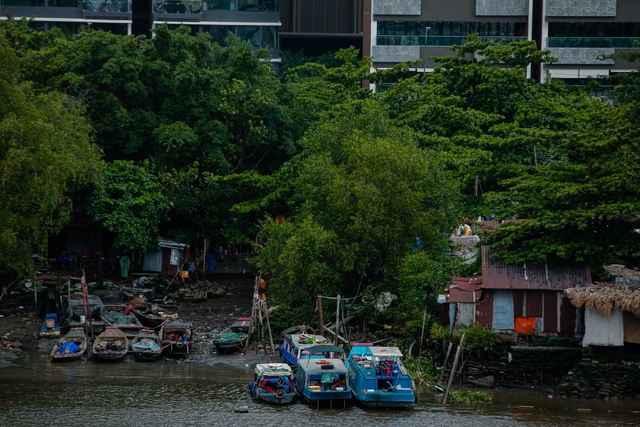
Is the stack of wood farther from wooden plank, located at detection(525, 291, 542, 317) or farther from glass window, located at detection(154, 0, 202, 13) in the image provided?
glass window, located at detection(154, 0, 202, 13)

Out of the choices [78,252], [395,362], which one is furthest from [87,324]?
[395,362]

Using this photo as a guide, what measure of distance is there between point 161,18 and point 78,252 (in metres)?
33.3

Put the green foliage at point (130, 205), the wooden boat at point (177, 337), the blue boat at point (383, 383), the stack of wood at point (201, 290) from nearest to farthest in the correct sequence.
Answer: the blue boat at point (383, 383), the wooden boat at point (177, 337), the green foliage at point (130, 205), the stack of wood at point (201, 290)

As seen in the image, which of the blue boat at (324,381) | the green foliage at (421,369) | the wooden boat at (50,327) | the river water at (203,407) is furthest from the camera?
the wooden boat at (50,327)

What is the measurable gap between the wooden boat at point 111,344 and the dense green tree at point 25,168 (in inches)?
149

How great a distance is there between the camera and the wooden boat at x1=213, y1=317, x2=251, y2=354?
3428 centimetres

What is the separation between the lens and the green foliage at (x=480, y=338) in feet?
98.3

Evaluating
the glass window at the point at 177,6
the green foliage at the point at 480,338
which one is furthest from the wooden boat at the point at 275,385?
the glass window at the point at 177,6

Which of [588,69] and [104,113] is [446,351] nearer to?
[104,113]

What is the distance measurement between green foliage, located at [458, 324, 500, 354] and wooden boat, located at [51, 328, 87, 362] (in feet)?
48.2

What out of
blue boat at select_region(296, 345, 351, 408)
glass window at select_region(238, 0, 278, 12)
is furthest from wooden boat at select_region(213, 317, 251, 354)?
glass window at select_region(238, 0, 278, 12)

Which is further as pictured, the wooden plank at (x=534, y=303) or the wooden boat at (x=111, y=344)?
the wooden boat at (x=111, y=344)

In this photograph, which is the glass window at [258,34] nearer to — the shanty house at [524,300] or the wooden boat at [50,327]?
the wooden boat at [50,327]

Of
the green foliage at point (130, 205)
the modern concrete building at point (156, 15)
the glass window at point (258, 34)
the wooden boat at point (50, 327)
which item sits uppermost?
the modern concrete building at point (156, 15)
